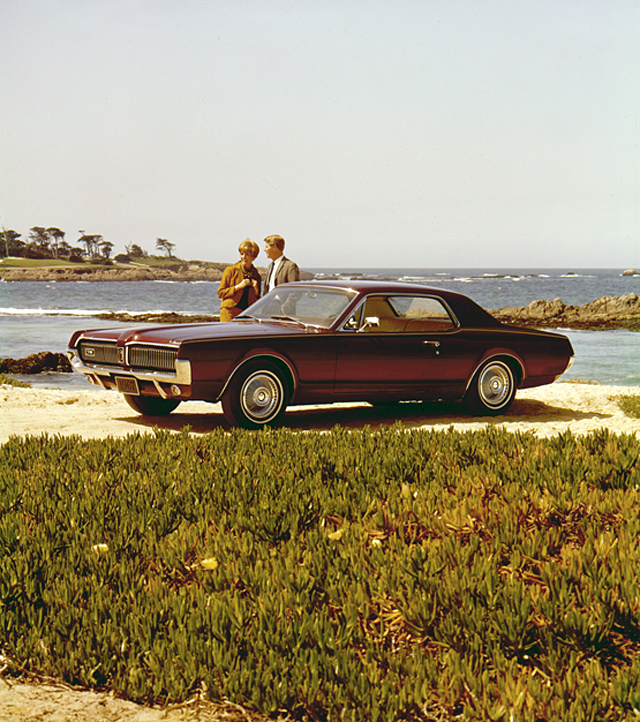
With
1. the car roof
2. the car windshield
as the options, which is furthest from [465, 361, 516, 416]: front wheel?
the car windshield

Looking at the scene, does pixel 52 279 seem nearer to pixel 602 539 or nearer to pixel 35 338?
pixel 35 338

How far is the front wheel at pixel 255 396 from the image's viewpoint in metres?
8.91

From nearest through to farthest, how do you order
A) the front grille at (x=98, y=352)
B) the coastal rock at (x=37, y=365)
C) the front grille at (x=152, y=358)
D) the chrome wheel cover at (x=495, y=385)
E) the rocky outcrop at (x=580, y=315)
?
the front grille at (x=152, y=358) → the front grille at (x=98, y=352) → the chrome wheel cover at (x=495, y=385) → the coastal rock at (x=37, y=365) → the rocky outcrop at (x=580, y=315)

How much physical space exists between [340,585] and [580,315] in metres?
42.9

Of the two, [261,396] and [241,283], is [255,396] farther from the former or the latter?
[241,283]

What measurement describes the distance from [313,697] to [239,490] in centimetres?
245

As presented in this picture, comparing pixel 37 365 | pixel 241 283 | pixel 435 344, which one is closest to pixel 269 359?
pixel 435 344

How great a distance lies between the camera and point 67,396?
1324 cm

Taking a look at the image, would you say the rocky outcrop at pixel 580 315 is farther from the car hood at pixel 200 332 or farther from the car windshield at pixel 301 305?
the car hood at pixel 200 332

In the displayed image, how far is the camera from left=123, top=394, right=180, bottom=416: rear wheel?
1061cm

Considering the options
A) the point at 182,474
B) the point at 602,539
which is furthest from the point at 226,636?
the point at 182,474

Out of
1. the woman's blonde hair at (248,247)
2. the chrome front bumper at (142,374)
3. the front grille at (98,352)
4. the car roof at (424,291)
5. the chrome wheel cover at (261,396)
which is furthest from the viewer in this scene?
the woman's blonde hair at (248,247)

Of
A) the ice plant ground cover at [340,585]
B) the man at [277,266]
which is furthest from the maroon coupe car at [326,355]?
the ice plant ground cover at [340,585]

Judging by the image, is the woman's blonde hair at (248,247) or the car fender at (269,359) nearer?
the car fender at (269,359)
